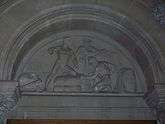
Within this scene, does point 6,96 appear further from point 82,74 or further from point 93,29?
point 93,29

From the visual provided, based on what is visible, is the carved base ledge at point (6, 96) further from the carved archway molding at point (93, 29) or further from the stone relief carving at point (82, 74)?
the stone relief carving at point (82, 74)

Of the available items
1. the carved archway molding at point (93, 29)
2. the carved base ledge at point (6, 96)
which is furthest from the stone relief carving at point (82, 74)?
the carved base ledge at point (6, 96)

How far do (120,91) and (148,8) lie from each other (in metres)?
1.72

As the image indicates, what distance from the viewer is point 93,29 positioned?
22.7 ft

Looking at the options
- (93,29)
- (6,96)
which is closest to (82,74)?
(93,29)

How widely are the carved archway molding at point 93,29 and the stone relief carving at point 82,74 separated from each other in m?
0.31

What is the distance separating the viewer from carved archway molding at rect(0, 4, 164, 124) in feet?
19.7

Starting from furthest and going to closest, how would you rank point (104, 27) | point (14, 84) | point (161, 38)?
1. point (104, 27)
2. point (161, 38)
3. point (14, 84)

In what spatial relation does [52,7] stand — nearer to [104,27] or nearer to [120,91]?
[104,27]

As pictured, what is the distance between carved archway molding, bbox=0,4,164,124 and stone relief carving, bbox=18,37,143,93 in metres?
0.31

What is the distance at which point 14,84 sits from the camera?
228 inches

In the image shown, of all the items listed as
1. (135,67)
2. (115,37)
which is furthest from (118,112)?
(115,37)

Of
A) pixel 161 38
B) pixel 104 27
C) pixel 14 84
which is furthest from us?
pixel 104 27

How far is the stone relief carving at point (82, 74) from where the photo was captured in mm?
6504
